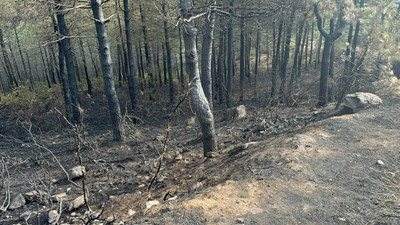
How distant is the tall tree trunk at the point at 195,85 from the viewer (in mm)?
6938

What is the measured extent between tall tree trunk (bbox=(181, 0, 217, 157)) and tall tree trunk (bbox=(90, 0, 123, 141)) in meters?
2.98

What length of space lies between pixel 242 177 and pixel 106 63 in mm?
5748

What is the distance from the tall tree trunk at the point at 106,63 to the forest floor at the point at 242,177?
0.69 metres

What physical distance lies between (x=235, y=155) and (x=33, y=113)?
11.6 metres

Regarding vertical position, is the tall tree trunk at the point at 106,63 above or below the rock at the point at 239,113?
above

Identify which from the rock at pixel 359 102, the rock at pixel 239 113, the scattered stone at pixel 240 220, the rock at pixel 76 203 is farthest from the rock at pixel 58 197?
the rock at pixel 359 102

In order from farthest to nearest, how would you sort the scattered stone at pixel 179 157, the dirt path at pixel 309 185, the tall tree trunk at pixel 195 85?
1. the scattered stone at pixel 179 157
2. the tall tree trunk at pixel 195 85
3. the dirt path at pixel 309 185

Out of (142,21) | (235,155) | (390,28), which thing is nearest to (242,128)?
(235,155)

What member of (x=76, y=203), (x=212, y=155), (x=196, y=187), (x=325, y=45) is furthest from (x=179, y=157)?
(x=325, y=45)

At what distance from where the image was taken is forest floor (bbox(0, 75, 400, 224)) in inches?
163

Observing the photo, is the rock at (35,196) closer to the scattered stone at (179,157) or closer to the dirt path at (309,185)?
the dirt path at (309,185)

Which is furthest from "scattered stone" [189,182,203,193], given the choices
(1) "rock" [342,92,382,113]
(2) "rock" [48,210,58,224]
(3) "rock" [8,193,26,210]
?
(1) "rock" [342,92,382,113]

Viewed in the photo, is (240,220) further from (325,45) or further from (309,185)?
(325,45)

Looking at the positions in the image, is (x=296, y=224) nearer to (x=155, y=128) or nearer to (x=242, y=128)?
(x=242, y=128)
